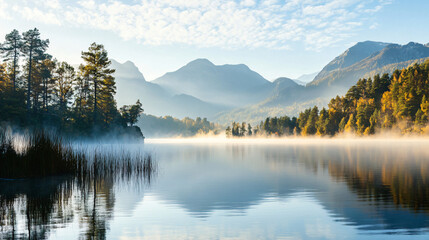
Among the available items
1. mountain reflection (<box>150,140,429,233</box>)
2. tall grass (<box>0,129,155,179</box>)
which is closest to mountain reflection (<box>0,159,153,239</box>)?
tall grass (<box>0,129,155,179</box>)

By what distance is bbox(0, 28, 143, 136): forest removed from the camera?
56.3 metres

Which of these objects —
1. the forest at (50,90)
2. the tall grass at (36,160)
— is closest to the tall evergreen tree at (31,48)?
the forest at (50,90)

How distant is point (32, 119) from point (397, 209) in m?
59.3

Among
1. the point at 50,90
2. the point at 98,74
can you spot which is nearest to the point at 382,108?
the point at 98,74

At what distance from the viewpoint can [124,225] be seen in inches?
392

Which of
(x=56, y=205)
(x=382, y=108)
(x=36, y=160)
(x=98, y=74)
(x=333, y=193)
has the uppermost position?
(x=98, y=74)

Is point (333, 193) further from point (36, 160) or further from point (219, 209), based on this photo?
point (36, 160)

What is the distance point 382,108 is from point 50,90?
9198 centimetres

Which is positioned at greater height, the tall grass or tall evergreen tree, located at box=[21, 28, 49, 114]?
tall evergreen tree, located at box=[21, 28, 49, 114]

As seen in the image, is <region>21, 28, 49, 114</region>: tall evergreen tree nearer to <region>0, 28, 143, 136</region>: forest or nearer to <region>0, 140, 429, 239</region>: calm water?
<region>0, 28, 143, 136</region>: forest

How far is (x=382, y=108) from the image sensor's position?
338 ft

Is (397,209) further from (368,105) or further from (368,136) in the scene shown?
(368,105)

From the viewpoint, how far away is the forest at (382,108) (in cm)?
9394

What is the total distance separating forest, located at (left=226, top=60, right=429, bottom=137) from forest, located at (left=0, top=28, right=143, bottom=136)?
254 feet
